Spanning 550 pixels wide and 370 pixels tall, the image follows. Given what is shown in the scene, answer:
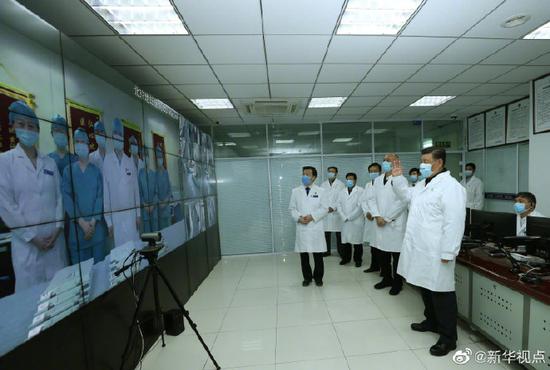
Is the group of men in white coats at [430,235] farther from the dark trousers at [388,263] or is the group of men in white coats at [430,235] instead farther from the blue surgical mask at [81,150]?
the blue surgical mask at [81,150]

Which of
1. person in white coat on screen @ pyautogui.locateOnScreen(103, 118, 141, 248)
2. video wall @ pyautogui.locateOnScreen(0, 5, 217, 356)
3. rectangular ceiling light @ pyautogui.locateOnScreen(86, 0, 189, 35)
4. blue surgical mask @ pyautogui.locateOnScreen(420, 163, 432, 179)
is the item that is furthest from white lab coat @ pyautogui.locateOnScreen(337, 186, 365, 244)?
rectangular ceiling light @ pyautogui.locateOnScreen(86, 0, 189, 35)

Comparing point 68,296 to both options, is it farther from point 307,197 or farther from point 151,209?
point 307,197

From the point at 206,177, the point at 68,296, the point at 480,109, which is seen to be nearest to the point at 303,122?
the point at 206,177

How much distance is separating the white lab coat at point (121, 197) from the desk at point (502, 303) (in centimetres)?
313

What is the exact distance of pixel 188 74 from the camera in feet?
9.64

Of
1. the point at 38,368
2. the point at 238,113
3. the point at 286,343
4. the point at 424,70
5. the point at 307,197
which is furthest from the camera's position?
the point at 238,113

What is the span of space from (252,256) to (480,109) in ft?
19.0

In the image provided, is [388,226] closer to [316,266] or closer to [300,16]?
[316,266]

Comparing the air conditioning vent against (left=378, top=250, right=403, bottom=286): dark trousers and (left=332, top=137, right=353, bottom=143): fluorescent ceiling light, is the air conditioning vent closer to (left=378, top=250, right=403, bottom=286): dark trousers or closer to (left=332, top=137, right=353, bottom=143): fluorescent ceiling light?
(left=332, top=137, right=353, bottom=143): fluorescent ceiling light

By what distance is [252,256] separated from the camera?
560cm

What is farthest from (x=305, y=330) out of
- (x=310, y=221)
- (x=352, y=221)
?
(x=352, y=221)

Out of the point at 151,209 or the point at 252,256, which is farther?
the point at 252,256

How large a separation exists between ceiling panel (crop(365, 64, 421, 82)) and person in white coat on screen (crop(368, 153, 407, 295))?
104cm

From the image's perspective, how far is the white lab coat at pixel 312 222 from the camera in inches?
142
